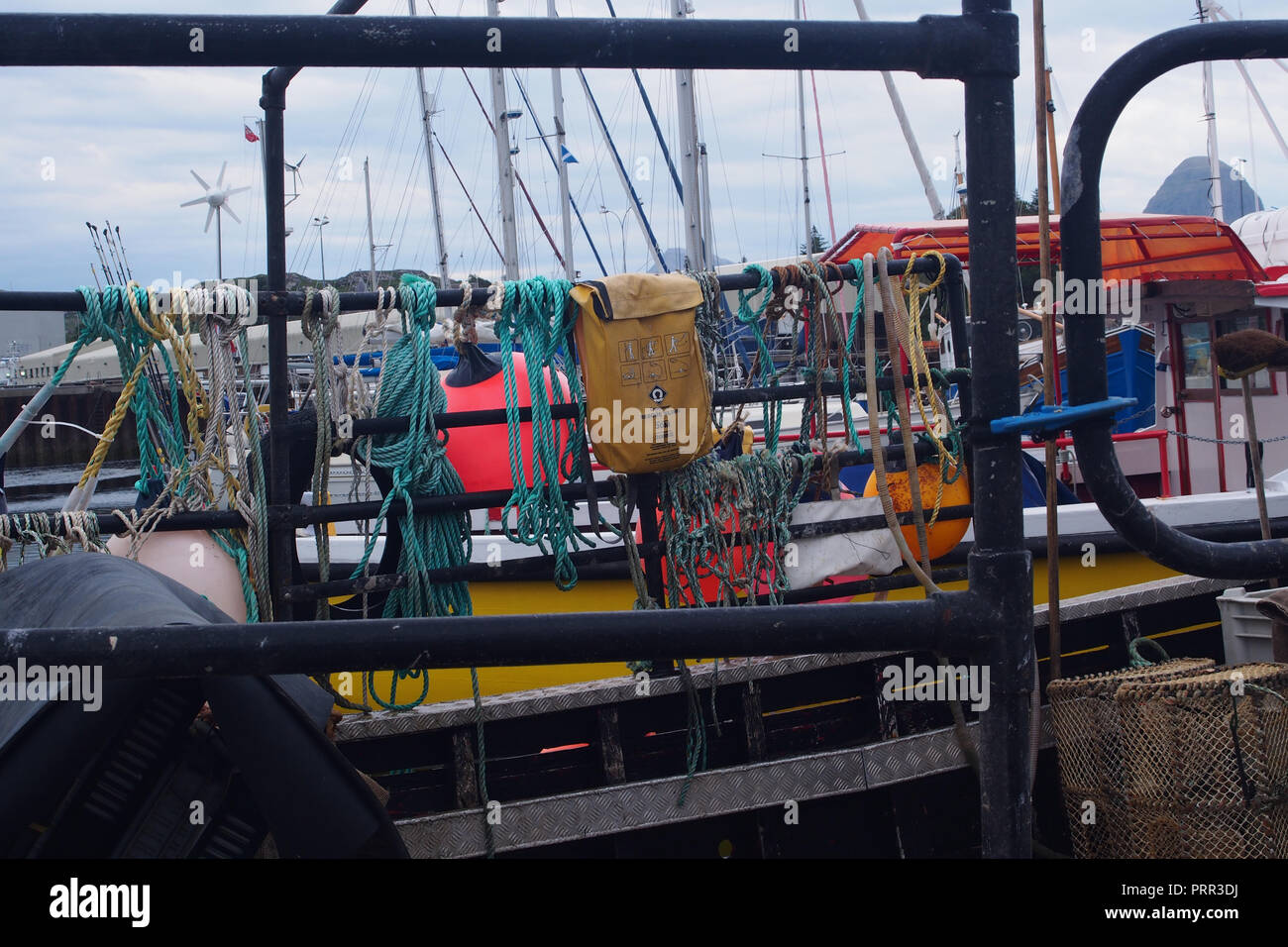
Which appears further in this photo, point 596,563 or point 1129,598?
point 1129,598

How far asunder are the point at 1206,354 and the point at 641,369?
23.4 ft

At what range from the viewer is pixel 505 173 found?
22922mm

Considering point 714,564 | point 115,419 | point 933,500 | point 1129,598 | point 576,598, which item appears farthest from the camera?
point 576,598

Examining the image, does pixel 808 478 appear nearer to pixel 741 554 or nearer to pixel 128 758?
pixel 741 554

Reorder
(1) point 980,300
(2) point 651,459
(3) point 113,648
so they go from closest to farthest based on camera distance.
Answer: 1. (3) point 113,648
2. (1) point 980,300
3. (2) point 651,459

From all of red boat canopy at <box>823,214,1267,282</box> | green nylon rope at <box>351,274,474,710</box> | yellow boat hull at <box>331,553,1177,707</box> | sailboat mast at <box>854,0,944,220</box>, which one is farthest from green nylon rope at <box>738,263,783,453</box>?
sailboat mast at <box>854,0,944,220</box>

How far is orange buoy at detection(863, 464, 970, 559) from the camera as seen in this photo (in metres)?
4.00

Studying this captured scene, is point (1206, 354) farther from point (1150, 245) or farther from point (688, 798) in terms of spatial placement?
point (688, 798)

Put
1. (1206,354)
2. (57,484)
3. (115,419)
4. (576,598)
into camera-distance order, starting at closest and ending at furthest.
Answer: (115,419) → (576,598) → (1206,354) → (57,484)

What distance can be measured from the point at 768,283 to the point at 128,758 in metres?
2.43

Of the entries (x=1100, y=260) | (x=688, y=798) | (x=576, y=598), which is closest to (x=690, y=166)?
(x=576, y=598)

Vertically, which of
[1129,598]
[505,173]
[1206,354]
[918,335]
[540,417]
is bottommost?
[1129,598]

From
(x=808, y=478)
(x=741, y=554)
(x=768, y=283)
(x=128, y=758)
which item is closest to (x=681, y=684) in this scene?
(x=741, y=554)

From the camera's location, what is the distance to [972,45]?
1.16 m
